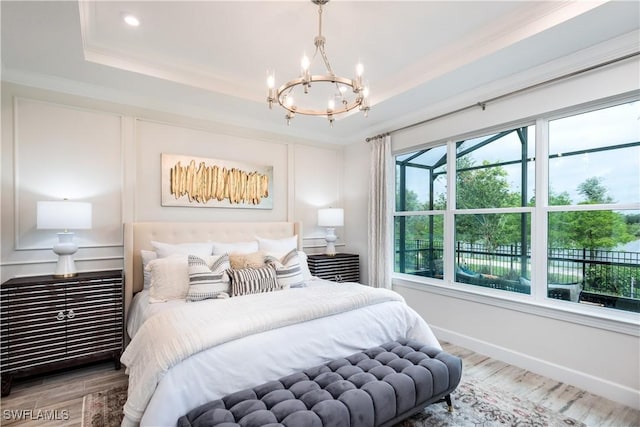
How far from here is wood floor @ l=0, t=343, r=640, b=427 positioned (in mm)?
2201

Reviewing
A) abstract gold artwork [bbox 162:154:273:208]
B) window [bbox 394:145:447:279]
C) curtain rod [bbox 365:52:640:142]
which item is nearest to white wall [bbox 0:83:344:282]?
abstract gold artwork [bbox 162:154:273:208]

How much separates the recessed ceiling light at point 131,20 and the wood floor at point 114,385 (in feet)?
9.59

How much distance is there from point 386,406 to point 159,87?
3.46 m

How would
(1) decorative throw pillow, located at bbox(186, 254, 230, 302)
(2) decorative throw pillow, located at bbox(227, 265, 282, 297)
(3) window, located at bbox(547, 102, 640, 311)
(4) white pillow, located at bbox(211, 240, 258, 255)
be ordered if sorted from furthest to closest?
1. (4) white pillow, located at bbox(211, 240, 258, 255)
2. (2) decorative throw pillow, located at bbox(227, 265, 282, 297)
3. (1) decorative throw pillow, located at bbox(186, 254, 230, 302)
4. (3) window, located at bbox(547, 102, 640, 311)

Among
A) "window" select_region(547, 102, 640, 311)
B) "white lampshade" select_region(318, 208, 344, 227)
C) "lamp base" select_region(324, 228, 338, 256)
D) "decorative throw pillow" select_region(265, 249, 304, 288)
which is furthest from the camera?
"lamp base" select_region(324, 228, 338, 256)

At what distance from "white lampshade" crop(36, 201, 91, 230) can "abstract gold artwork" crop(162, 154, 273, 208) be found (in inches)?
34.6

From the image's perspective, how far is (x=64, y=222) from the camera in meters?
2.74

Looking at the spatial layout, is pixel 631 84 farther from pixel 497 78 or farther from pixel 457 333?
pixel 457 333

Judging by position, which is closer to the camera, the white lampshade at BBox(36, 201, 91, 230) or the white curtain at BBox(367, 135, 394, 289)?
the white lampshade at BBox(36, 201, 91, 230)

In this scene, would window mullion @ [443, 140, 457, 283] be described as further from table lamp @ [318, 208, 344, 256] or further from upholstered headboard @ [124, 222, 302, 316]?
upholstered headboard @ [124, 222, 302, 316]

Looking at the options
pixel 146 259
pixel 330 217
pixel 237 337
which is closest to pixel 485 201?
pixel 330 217

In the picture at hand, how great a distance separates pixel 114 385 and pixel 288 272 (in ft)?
5.55

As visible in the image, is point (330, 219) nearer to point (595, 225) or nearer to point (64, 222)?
point (595, 225)

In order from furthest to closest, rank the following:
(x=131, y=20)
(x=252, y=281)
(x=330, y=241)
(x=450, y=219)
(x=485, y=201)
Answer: (x=330, y=241)
(x=450, y=219)
(x=485, y=201)
(x=252, y=281)
(x=131, y=20)
